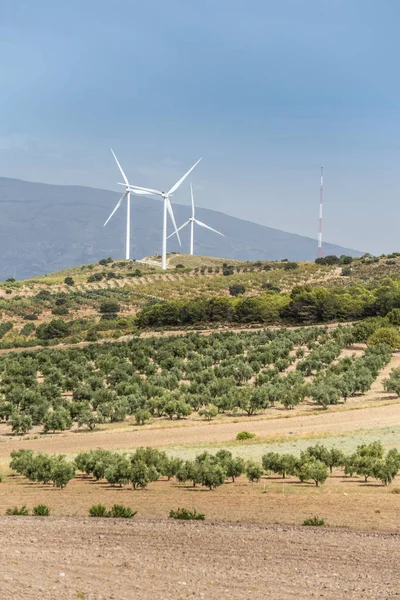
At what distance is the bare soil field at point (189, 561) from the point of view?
1848 centimetres

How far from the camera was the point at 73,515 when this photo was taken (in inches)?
1139

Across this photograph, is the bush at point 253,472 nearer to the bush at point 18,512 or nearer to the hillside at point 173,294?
the bush at point 18,512

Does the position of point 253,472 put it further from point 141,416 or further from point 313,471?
point 141,416

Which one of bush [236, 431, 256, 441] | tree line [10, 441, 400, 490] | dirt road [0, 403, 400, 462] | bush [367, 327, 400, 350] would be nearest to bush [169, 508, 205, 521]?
tree line [10, 441, 400, 490]

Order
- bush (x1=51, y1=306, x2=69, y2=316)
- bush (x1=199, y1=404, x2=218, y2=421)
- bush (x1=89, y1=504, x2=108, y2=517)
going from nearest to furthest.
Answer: bush (x1=89, y1=504, x2=108, y2=517) < bush (x1=199, y1=404, x2=218, y2=421) < bush (x1=51, y1=306, x2=69, y2=316)

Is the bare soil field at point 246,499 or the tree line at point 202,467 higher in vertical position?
the tree line at point 202,467

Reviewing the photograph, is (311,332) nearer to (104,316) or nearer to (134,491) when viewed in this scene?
(104,316)

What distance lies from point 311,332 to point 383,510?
2985 inches

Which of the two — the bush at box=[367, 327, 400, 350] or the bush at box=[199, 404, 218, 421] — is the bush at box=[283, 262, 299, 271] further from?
the bush at box=[199, 404, 218, 421]

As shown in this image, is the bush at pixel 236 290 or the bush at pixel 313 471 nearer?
the bush at pixel 313 471

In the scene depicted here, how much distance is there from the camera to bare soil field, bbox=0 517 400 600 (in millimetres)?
18484

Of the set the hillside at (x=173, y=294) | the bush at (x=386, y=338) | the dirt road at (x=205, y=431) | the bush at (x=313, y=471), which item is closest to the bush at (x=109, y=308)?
the hillside at (x=173, y=294)

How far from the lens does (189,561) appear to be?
21.1m

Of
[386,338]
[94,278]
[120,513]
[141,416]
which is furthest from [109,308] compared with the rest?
[120,513]
